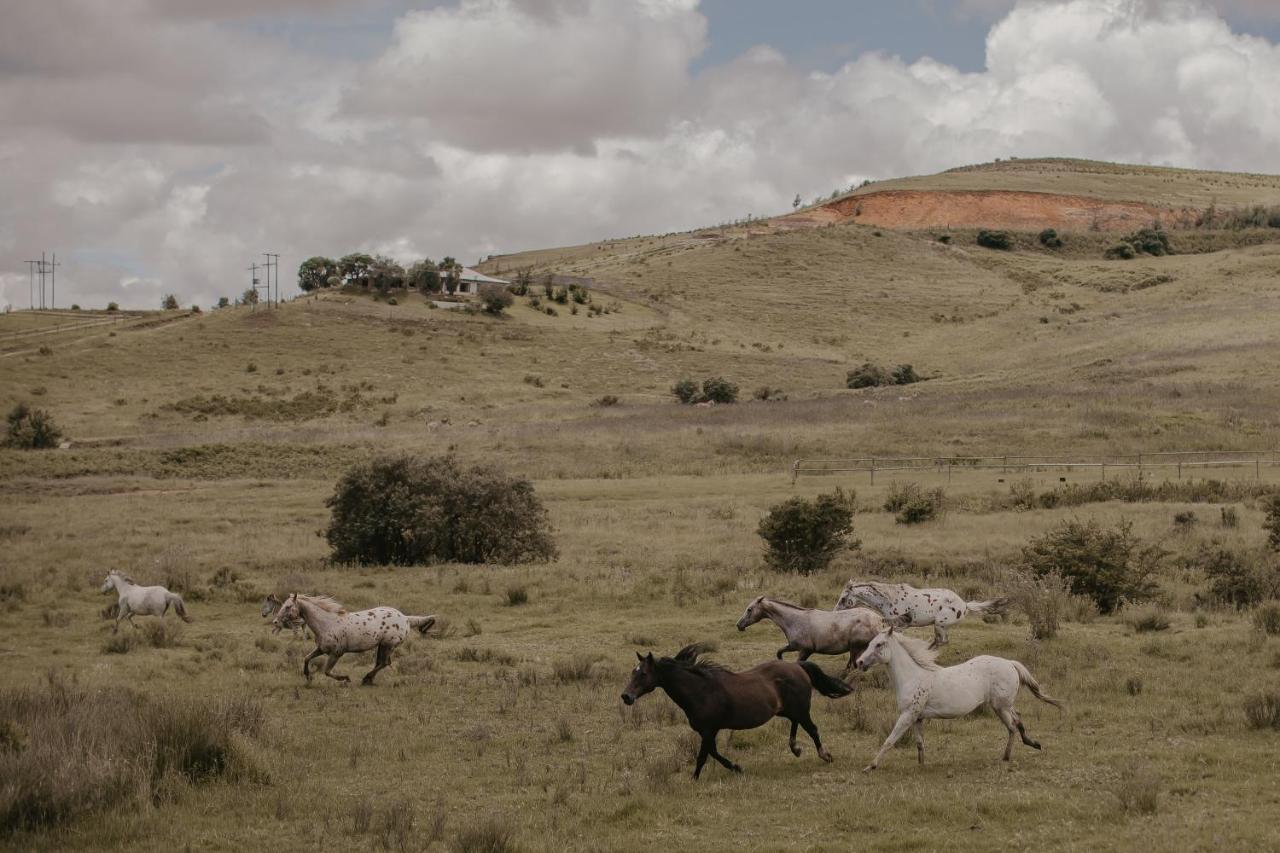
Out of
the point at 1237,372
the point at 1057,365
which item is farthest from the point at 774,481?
the point at 1057,365

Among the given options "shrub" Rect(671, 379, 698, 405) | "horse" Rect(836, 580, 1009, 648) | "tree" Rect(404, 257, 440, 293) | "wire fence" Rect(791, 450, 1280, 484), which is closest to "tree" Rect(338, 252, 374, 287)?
"tree" Rect(404, 257, 440, 293)

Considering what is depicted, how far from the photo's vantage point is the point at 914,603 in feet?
55.5

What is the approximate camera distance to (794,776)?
11.9 metres

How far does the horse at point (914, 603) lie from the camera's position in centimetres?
1681

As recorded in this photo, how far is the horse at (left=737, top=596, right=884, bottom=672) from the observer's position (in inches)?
607

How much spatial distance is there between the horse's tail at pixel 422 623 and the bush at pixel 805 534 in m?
10.0

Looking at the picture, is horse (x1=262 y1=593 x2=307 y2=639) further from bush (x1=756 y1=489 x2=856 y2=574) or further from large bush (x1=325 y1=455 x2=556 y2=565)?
bush (x1=756 y1=489 x2=856 y2=574)

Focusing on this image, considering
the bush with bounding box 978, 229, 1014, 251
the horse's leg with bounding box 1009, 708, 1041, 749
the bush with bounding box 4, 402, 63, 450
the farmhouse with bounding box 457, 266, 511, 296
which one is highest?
the bush with bounding box 978, 229, 1014, 251

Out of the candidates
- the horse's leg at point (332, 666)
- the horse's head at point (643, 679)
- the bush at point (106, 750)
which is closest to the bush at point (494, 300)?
the horse's leg at point (332, 666)

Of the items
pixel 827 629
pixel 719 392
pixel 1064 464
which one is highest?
pixel 719 392

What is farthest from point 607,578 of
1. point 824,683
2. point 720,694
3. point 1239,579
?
point 720,694

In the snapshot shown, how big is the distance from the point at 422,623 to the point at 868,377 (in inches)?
2604

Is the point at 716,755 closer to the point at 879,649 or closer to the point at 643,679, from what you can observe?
the point at 643,679

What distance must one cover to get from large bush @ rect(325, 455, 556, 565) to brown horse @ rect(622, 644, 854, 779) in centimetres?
1898
